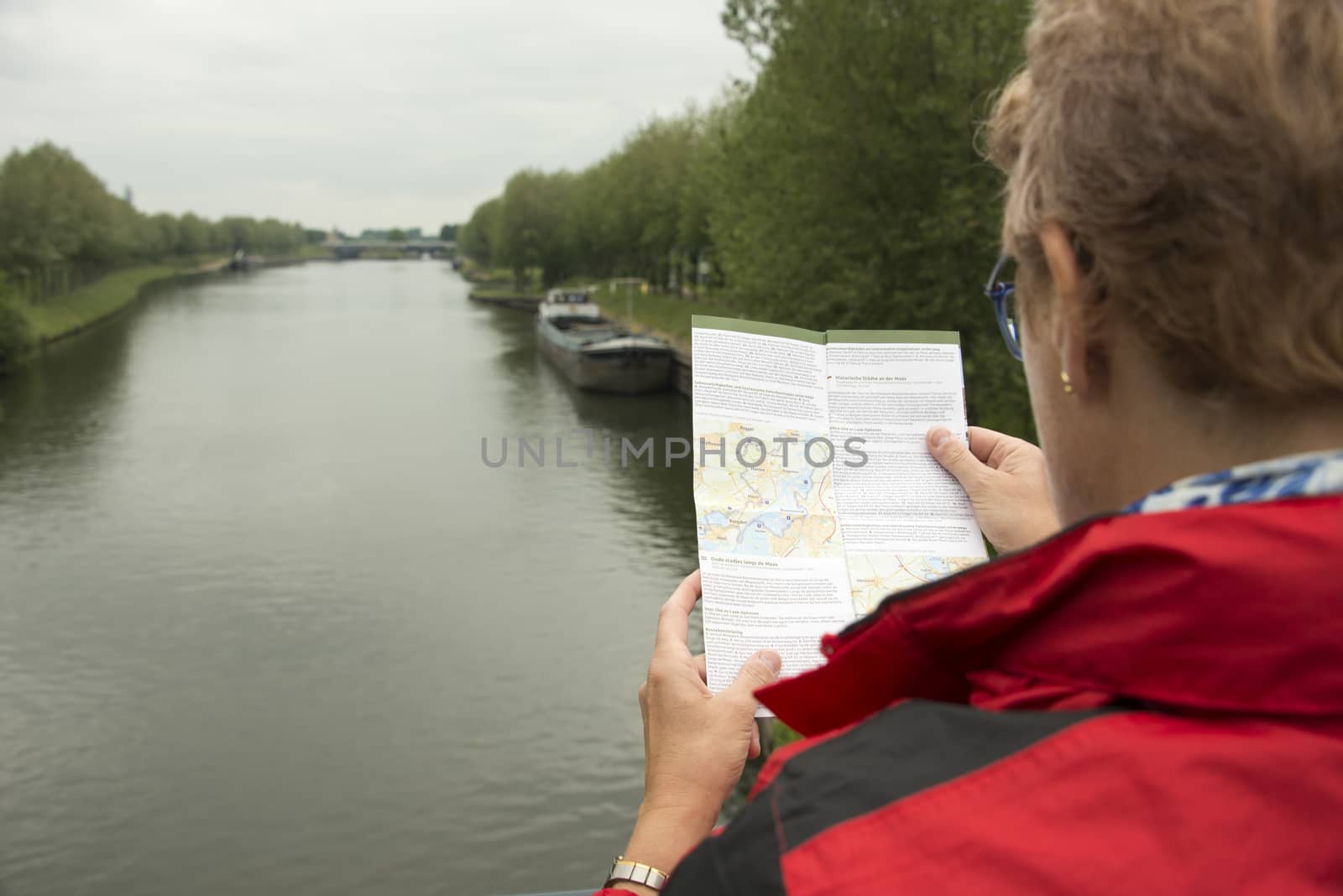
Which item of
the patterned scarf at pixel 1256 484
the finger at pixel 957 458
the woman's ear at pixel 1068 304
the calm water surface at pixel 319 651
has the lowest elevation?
the calm water surface at pixel 319 651

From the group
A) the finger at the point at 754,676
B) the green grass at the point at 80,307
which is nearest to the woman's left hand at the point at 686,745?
the finger at the point at 754,676

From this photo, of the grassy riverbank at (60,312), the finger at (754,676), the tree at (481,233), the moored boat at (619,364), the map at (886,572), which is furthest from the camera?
the tree at (481,233)

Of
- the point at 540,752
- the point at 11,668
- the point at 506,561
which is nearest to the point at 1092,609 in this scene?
the point at 540,752

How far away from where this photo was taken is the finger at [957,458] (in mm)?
1368

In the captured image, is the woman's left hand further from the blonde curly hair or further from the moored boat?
Result: the moored boat

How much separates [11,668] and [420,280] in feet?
293

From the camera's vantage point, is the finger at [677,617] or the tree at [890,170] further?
the tree at [890,170]

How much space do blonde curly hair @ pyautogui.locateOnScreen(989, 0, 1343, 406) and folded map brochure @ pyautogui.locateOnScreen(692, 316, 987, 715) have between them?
58cm

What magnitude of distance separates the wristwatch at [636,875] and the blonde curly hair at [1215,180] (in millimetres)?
683

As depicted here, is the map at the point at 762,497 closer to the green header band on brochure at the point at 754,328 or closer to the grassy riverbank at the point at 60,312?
the green header band on brochure at the point at 754,328

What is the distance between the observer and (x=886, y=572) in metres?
1.32

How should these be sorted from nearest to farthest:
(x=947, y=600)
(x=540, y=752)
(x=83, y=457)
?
(x=947, y=600)
(x=540, y=752)
(x=83, y=457)

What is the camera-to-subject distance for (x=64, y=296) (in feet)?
149

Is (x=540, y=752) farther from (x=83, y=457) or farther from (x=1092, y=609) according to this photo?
(x=83, y=457)
